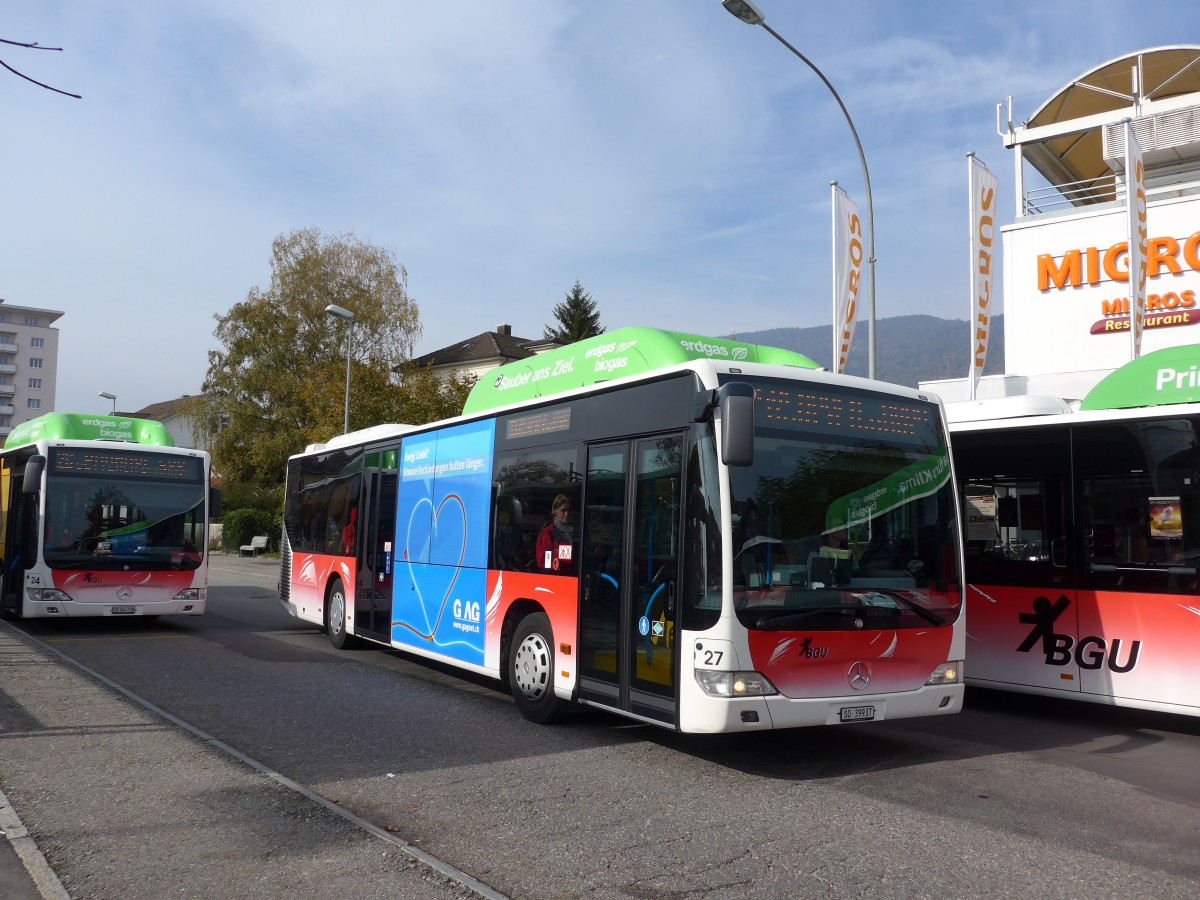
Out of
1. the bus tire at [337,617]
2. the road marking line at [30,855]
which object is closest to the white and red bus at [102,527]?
the bus tire at [337,617]

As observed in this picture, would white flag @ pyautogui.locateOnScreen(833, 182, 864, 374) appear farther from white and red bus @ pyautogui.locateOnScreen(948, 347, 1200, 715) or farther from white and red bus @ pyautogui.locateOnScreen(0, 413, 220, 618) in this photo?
white and red bus @ pyautogui.locateOnScreen(0, 413, 220, 618)

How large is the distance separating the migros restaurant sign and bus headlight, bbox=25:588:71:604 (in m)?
21.7

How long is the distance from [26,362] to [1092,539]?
5617 inches

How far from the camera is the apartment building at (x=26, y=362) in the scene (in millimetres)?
126750

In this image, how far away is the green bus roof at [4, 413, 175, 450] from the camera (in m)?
16.5

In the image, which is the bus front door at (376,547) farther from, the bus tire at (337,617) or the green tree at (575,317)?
the green tree at (575,317)

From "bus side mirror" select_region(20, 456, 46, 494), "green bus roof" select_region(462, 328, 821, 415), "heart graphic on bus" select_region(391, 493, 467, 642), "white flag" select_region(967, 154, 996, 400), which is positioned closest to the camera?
"green bus roof" select_region(462, 328, 821, 415)


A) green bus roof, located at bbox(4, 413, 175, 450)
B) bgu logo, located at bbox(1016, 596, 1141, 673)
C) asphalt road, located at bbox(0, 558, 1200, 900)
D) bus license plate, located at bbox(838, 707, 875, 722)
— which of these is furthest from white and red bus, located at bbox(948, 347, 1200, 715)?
green bus roof, located at bbox(4, 413, 175, 450)

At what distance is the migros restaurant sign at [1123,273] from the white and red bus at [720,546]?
16508 mm

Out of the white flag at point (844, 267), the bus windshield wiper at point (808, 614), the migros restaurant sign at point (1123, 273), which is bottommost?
the bus windshield wiper at point (808, 614)

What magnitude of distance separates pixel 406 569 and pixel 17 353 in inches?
5364

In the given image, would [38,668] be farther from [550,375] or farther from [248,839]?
[248,839]

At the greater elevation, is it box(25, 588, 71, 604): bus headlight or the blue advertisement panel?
the blue advertisement panel

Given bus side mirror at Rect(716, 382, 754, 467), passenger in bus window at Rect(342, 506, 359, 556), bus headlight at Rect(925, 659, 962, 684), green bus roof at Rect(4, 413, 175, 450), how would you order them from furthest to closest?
green bus roof at Rect(4, 413, 175, 450)
passenger in bus window at Rect(342, 506, 359, 556)
bus headlight at Rect(925, 659, 962, 684)
bus side mirror at Rect(716, 382, 754, 467)
